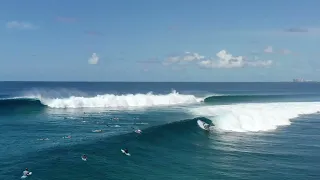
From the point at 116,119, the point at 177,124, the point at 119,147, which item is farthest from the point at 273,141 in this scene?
the point at 116,119

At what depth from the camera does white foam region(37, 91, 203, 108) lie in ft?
265

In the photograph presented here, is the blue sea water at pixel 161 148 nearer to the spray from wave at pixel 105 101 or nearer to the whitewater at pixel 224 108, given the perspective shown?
the whitewater at pixel 224 108

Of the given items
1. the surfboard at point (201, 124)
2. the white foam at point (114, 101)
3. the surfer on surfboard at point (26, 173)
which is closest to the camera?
the surfer on surfboard at point (26, 173)

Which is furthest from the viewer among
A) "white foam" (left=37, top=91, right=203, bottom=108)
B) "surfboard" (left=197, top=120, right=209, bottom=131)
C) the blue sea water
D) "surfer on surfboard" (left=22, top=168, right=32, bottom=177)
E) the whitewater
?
"white foam" (left=37, top=91, right=203, bottom=108)

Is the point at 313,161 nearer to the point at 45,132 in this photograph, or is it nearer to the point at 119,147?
the point at 119,147

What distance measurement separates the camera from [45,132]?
145 ft

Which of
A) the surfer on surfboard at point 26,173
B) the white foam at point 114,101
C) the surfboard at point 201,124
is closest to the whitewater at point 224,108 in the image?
the white foam at point 114,101

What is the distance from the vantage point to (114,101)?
87.3m

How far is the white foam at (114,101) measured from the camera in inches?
3179

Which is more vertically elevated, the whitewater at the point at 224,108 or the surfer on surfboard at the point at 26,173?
the whitewater at the point at 224,108

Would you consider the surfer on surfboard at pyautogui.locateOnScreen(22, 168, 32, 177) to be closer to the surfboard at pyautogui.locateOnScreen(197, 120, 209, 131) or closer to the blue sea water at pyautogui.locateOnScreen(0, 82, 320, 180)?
the blue sea water at pyautogui.locateOnScreen(0, 82, 320, 180)

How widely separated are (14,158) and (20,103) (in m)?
54.2

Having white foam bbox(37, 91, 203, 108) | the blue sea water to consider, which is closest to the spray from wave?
white foam bbox(37, 91, 203, 108)

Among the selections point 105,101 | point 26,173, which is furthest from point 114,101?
point 26,173
